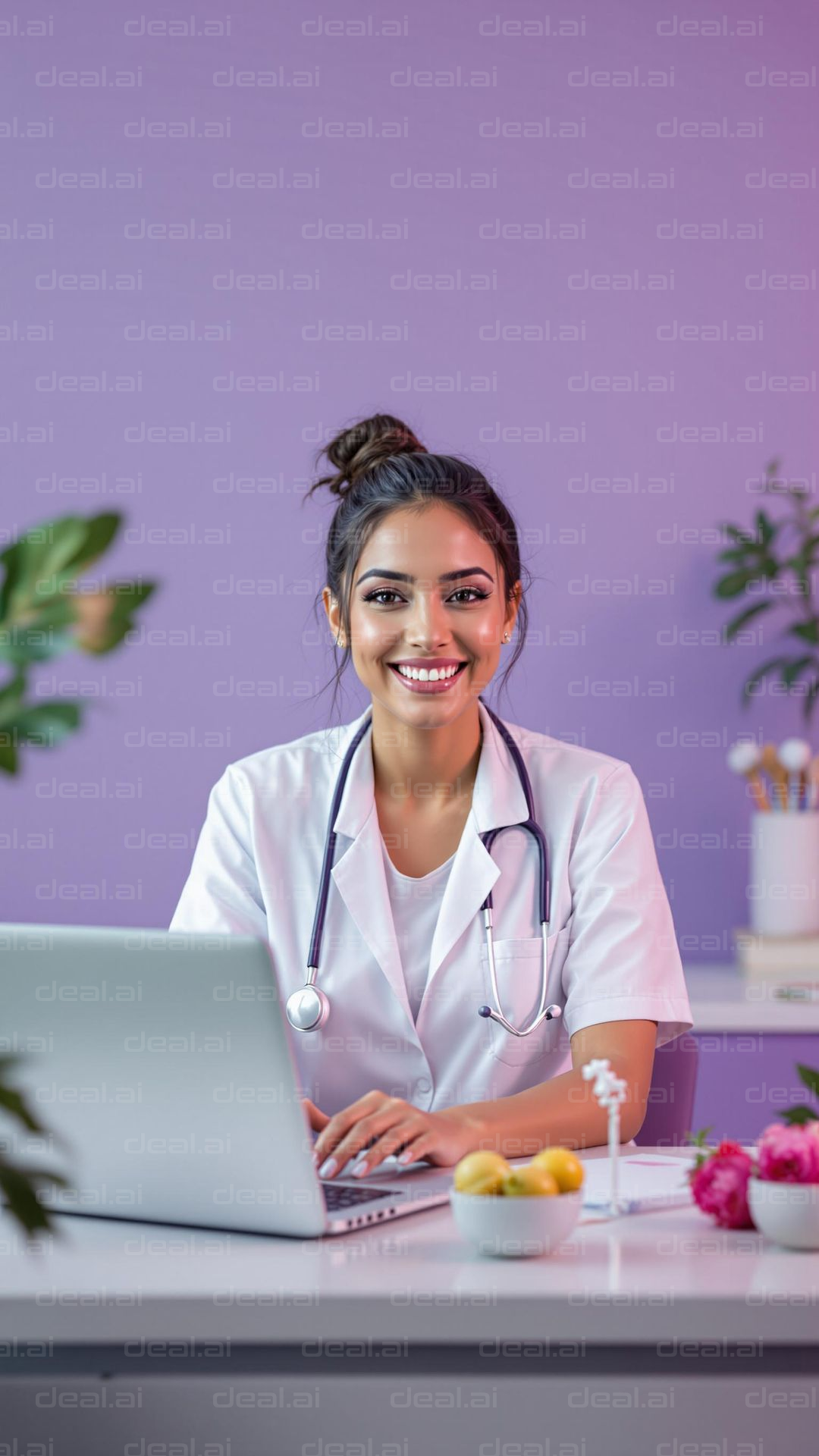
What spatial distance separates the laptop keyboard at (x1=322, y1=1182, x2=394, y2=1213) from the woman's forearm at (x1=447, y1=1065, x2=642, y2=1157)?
0.64ft

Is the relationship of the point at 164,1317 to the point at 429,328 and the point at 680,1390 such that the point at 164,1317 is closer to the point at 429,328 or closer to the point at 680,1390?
the point at 680,1390

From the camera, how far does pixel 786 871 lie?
9.34ft

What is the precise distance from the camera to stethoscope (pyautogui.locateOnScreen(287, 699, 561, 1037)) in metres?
1.75

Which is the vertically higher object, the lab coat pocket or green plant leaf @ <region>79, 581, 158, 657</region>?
green plant leaf @ <region>79, 581, 158, 657</region>

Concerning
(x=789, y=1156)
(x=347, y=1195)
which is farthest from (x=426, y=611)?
(x=789, y=1156)

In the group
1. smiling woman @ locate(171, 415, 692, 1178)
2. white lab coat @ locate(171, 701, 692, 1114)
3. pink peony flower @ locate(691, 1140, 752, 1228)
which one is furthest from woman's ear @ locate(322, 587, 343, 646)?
pink peony flower @ locate(691, 1140, 752, 1228)

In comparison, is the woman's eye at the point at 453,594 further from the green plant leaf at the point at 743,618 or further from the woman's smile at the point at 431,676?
the green plant leaf at the point at 743,618

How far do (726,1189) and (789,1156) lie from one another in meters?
0.07

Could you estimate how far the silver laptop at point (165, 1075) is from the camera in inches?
41.3

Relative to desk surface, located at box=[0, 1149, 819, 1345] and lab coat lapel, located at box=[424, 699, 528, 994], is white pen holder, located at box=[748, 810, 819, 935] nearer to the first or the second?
lab coat lapel, located at box=[424, 699, 528, 994]

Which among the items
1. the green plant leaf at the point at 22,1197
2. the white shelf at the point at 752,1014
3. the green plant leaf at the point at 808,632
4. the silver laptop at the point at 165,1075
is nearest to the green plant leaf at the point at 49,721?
the green plant leaf at the point at 22,1197

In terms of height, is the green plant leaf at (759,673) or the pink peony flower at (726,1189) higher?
the green plant leaf at (759,673)

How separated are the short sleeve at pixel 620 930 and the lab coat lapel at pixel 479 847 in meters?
0.10

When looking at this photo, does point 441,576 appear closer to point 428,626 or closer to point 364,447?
point 428,626
